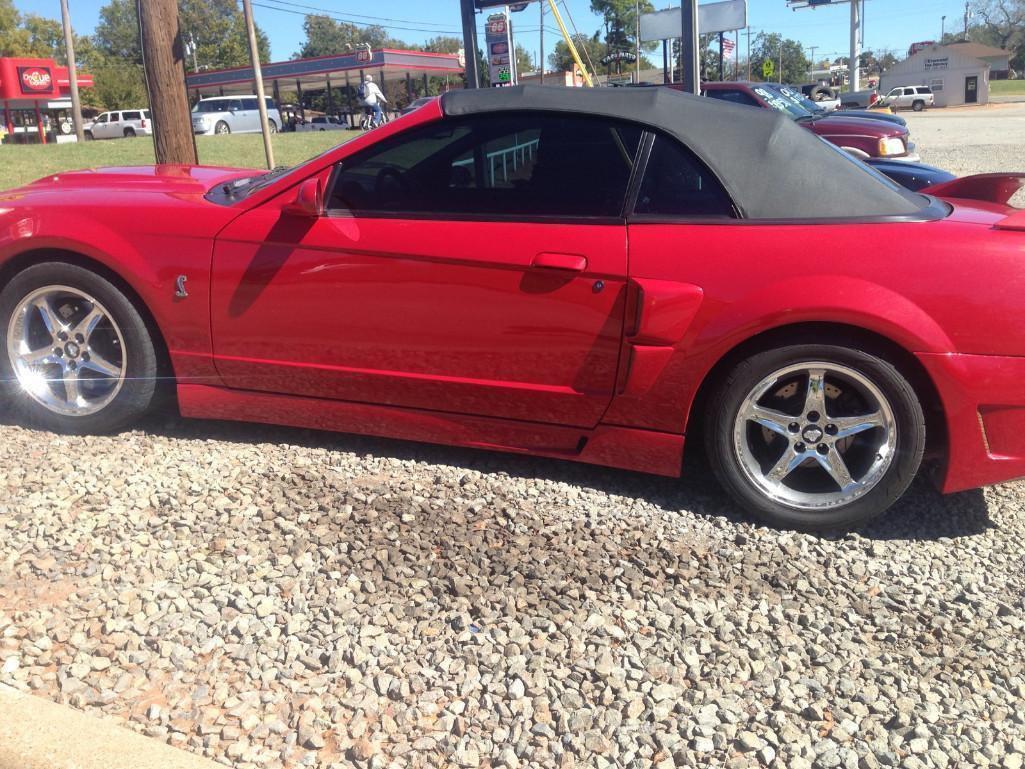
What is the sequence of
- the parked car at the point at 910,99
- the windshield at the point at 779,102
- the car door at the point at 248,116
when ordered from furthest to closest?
the parked car at the point at 910,99
the car door at the point at 248,116
the windshield at the point at 779,102

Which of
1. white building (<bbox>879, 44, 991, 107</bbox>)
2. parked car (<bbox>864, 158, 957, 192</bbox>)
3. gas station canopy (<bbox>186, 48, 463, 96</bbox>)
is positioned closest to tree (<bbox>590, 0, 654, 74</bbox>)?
white building (<bbox>879, 44, 991, 107</bbox>)

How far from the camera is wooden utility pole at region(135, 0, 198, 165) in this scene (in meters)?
7.23

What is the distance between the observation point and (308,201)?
3.54 metres

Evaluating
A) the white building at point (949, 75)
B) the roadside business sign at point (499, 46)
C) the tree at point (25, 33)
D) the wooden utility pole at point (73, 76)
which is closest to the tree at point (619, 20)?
the white building at point (949, 75)

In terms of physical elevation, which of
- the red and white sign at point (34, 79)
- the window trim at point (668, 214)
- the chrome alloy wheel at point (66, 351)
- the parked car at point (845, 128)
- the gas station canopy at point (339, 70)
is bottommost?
the chrome alloy wheel at point (66, 351)

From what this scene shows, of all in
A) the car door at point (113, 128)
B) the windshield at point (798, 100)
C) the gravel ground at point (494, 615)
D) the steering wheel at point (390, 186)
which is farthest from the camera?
the car door at point (113, 128)

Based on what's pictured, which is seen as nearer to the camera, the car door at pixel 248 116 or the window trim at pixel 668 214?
the window trim at pixel 668 214

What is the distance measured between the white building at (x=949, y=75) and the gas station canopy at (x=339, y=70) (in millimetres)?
38652

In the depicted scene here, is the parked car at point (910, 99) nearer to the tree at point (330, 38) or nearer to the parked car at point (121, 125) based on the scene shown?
the parked car at point (121, 125)

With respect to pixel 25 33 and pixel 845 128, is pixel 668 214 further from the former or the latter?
pixel 25 33

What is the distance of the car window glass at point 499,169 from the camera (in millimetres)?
3465

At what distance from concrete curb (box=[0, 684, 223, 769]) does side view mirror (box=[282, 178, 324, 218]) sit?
1.96m

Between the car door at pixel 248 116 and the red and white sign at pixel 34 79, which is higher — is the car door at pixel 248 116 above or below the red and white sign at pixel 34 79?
below

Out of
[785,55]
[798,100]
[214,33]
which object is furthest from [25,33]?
[785,55]
